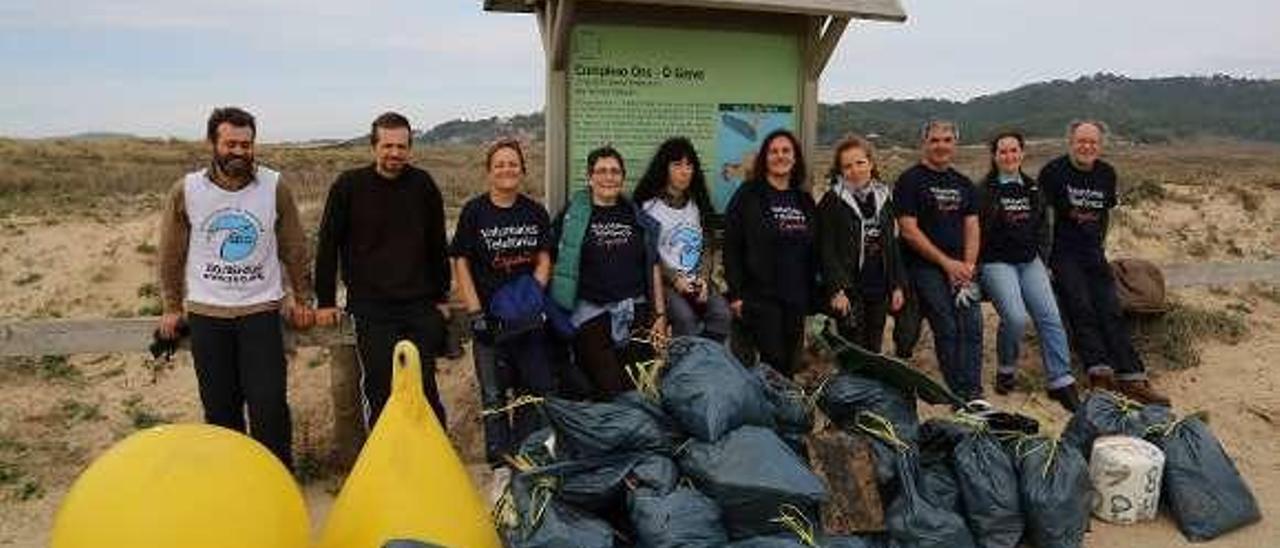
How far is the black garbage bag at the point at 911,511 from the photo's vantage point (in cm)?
459

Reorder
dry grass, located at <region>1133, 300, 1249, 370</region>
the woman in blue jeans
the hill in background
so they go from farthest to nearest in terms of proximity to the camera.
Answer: the hill in background
dry grass, located at <region>1133, 300, 1249, 370</region>
the woman in blue jeans

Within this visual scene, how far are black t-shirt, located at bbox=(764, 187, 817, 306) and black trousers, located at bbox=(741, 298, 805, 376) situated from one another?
2.6 inches

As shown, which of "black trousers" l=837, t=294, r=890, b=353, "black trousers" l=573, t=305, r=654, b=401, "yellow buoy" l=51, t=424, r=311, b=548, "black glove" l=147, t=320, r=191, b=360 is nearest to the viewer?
"yellow buoy" l=51, t=424, r=311, b=548

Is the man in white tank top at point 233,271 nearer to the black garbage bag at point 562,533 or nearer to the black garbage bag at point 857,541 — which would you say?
the black garbage bag at point 562,533

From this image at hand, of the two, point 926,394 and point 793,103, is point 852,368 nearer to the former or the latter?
point 926,394

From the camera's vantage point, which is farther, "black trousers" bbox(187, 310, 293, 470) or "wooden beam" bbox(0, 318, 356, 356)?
"wooden beam" bbox(0, 318, 356, 356)

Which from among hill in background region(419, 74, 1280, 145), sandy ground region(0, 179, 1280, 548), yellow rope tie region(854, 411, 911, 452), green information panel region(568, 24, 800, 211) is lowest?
sandy ground region(0, 179, 1280, 548)

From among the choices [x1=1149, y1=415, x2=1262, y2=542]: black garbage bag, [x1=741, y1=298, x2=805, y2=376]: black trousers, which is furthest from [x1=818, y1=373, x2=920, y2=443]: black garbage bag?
[x1=1149, y1=415, x2=1262, y2=542]: black garbage bag

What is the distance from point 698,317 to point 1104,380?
3.00m

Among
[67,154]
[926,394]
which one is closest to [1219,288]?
[926,394]

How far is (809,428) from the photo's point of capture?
4.91m

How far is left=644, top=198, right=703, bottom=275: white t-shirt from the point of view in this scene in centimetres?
557

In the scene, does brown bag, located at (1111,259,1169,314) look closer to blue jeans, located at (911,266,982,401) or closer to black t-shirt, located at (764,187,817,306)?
blue jeans, located at (911,266,982,401)

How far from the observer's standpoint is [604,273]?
5316mm
